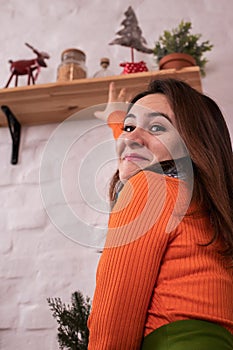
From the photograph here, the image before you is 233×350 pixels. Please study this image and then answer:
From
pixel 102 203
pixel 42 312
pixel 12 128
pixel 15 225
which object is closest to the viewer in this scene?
pixel 102 203

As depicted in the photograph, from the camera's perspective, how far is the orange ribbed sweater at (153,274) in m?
0.70

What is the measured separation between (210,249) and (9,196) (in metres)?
0.99

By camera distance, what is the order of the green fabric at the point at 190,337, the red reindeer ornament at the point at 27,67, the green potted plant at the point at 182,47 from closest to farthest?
the green fabric at the point at 190,337 → the green potted plant at the point at 182,47 → the red reindeer ornament at the point at 27,67

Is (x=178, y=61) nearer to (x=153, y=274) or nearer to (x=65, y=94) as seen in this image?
(x=65, y=94)

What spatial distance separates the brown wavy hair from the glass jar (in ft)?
2.09

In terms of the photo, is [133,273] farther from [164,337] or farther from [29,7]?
[29,7]

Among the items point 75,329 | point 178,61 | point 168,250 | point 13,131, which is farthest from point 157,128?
point 13,131

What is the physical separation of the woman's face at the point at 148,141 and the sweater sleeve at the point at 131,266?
0.07 meters

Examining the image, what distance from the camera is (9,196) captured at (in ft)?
5.32

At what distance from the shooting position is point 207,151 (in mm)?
848

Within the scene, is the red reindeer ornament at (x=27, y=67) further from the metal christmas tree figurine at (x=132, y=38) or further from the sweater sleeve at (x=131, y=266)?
the sweater sleeve at (x=131, y=266)

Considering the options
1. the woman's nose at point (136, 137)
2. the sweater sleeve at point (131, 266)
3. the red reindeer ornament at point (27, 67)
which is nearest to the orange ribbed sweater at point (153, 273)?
the sweater sleeve at point (131, 266)

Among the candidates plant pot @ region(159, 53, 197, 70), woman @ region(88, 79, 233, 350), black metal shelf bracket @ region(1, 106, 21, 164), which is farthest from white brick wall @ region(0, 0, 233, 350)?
woman @ region(88, 79, 233, 350)

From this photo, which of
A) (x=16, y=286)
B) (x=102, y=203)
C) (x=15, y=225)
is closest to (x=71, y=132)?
(x=15, y=225)
